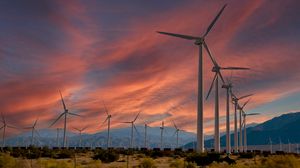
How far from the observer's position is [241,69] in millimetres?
92125

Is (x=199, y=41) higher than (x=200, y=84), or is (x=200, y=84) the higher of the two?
(x=199, y=41)

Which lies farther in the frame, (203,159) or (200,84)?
(200,84)

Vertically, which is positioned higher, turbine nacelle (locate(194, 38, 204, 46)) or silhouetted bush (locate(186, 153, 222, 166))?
turbine nacelle (locate(194, 38, 204, 46))

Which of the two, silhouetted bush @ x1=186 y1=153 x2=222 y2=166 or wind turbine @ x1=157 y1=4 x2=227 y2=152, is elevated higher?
wind turbine @ x1=157 y1=4 x2=227 y2=152

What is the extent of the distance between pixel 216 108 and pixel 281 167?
62486 millimetres

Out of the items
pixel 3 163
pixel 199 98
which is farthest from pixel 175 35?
pixel 3 163

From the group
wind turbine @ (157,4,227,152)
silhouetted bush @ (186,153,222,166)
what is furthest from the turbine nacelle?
silhouetted bush @ (186,153,222,166)

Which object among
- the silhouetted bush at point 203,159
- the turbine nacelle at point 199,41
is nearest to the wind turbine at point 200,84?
the turbine nacelle at point 199,41

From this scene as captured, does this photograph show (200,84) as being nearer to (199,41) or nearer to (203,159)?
(199,41)

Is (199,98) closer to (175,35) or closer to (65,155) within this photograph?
(175,35)

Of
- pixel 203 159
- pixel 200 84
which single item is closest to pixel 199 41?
pixel 200 84

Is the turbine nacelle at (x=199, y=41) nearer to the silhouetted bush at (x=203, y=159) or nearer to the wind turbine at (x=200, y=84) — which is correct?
the wind turbine at (x=200, y=84)

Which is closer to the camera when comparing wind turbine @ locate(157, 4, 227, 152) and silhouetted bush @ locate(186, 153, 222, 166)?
silhouetted bush @ locate(186, 153, 222, 166)

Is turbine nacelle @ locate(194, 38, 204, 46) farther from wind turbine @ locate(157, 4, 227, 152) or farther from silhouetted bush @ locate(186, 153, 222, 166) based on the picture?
silhouetted bush @ locate(186, 153, 222, 166)
